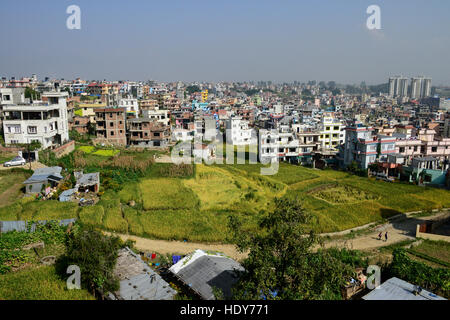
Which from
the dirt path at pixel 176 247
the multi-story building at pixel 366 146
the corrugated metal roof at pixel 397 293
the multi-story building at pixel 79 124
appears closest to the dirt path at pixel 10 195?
the dirt path at pixel 176 247

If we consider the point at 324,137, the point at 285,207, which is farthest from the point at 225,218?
the point at 324,137

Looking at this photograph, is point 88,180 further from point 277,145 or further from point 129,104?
point 129,104

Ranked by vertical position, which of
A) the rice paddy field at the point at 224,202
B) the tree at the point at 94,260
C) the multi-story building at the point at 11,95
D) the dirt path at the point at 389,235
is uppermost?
the multi-story building at the point at 11,95

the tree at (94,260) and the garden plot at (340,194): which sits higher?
the tree at (94,260)

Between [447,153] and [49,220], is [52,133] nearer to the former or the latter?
[49,220]

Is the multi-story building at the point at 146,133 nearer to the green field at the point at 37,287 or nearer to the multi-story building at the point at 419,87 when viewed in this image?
the green field at the point at 37,287

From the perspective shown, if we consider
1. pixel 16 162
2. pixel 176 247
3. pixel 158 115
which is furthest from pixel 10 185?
pixel 158 115

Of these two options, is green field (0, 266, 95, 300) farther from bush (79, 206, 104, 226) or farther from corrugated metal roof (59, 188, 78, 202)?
corrugated metal roof (59, 188, 78, 202)

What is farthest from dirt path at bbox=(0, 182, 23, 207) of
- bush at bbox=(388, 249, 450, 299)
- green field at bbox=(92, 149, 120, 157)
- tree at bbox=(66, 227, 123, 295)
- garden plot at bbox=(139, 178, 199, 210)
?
bush at bbox=(388, 249, 450, 299)
